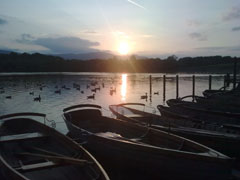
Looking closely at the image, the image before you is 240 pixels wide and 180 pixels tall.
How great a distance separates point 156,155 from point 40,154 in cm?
470

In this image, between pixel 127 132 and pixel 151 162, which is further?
pixel 127 132

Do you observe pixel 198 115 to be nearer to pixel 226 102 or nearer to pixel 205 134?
pixel 226 102

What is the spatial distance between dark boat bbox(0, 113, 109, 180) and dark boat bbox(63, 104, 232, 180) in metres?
1.81

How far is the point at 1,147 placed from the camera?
11852mm

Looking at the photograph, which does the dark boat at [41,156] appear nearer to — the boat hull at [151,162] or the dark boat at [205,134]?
the boat hull at [151,162]

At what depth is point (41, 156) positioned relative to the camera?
10.4 metres

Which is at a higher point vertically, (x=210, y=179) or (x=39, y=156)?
(x=39, y=156)

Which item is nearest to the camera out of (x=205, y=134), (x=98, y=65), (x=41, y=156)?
(x=41, y=156)

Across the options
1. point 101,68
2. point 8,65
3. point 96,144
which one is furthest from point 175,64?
point 96,144

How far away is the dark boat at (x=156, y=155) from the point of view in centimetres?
971

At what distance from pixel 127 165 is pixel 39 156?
3793mm

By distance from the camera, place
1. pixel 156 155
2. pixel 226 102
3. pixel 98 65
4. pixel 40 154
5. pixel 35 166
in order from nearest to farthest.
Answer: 1. pixel 35 166
2. pixel 156 155
3. pixel 40 154
4. pixel 226 102
5. pixel 98 65

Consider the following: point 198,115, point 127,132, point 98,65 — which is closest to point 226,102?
point 198,115

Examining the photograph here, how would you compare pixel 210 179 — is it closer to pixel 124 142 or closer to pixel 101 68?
pixel 124 142
